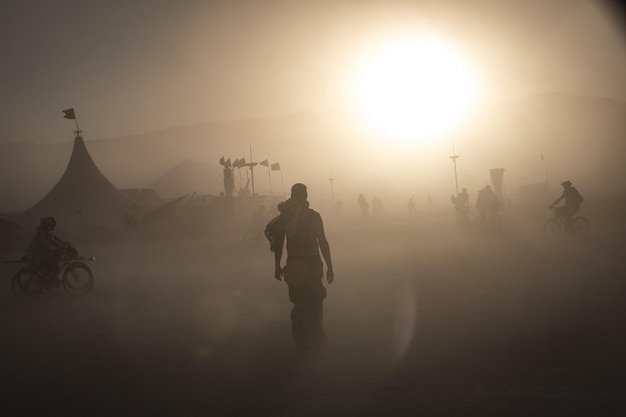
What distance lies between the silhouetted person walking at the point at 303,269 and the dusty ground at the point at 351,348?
289 millimetres

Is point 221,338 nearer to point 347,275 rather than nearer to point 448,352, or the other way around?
point 448,352

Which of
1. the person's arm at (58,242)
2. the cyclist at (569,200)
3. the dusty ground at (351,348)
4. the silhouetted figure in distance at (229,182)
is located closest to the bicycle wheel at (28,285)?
the dusty ground at (351,348)

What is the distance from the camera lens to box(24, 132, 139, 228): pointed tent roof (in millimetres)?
43000

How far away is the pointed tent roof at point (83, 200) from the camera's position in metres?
43.0

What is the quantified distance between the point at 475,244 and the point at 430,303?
1143 cm

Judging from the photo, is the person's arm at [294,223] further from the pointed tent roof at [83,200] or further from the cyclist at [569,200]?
the pointed tent roof at [83,200]

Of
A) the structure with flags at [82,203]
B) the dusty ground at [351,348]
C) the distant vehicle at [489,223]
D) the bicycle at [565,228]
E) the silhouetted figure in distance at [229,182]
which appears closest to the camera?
the dusty ground at [351,348]

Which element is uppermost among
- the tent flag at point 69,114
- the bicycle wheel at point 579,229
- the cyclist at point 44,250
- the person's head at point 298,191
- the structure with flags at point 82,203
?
the tent flag at point 69,114

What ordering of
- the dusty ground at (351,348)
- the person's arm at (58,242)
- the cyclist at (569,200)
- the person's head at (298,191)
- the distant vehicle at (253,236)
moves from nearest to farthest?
1. the dusty ground at (351,348)
2. the person's head at (298,191)
3. the person's arm at (58,242)
4. the cyclist at (569,200)
5. the distant vehicle at (253,236)

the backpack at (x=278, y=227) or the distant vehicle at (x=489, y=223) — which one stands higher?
the backpack at (x=278, y=227)

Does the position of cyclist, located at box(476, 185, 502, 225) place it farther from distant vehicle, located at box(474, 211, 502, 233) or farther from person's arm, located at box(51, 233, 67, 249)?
person's arm, located at box(51, 233, 67, 249)

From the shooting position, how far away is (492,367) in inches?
198

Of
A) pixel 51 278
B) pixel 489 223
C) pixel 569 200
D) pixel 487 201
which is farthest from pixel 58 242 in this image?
pixel 489 223

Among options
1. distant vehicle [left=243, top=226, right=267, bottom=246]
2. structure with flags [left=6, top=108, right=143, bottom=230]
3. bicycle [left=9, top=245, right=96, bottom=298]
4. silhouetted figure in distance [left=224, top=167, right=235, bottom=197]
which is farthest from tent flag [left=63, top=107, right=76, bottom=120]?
bicycle [left=9, top=245, right=96, bottom=298]
